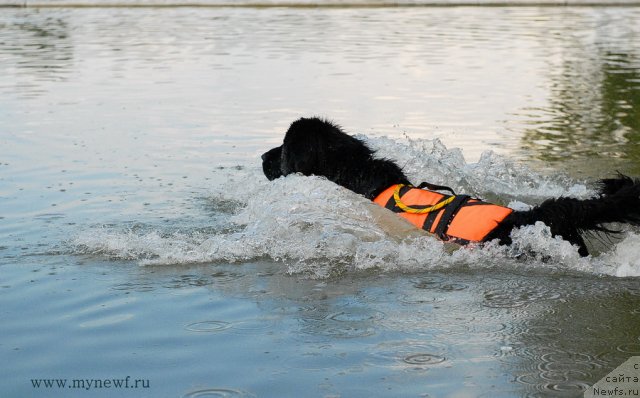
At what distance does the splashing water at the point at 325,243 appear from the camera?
18.7ft

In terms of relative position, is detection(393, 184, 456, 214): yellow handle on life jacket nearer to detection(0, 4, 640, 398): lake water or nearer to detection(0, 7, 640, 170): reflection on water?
detection(0, 4, 640, 398): lake water

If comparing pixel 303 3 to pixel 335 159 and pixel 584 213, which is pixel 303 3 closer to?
pixel 335 159

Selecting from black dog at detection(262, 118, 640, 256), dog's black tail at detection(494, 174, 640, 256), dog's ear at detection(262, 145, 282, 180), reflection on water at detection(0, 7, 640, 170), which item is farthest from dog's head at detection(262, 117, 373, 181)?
reflection on water at detection(0, 7, 640, 170)

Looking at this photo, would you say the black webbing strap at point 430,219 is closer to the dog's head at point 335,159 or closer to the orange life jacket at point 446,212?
the orange life jacket at point 446,212

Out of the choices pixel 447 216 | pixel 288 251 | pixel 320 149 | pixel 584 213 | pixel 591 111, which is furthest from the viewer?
pixel 591 111

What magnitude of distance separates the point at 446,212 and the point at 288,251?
1035mm

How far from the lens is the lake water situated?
431cm

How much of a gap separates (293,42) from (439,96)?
8900 millimetres

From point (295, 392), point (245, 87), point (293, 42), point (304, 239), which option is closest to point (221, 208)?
point (304, 239)

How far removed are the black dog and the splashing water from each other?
0.25 ft

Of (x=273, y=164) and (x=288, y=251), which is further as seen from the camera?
(x=273, y=164)

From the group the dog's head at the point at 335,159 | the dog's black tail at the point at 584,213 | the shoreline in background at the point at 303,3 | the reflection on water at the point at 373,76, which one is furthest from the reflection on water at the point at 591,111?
the shoreline in background at the point at 303,3

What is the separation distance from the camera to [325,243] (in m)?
6.23

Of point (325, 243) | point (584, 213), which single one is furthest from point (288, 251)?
point (584, 213)
